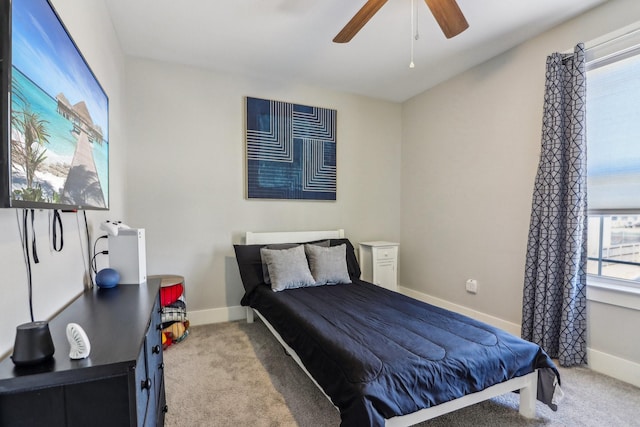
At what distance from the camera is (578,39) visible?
2.33 metres

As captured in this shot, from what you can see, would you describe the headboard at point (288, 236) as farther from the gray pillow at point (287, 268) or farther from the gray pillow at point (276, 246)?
the gray pillow at point (287, 268)

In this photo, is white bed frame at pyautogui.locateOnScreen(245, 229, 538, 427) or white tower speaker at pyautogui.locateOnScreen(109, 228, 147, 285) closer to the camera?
white bed frame at pyautogui.locateOnScreen(245, 229, 538, 427)

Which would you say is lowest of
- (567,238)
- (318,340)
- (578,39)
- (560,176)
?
(318,340)

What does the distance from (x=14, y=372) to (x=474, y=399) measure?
179 cm

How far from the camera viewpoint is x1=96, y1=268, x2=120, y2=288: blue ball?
1.59 m

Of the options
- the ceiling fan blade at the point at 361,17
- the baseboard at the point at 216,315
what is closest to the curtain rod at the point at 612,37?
the ceiling fan blade at the point at 361,17

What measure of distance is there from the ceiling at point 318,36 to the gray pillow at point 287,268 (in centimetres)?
187

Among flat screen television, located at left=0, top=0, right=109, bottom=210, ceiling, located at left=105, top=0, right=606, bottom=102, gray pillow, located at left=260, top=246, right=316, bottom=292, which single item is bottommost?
gray pillow, located at left=260, top=246, right=316, bottom=292

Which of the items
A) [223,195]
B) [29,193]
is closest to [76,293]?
[29,193]

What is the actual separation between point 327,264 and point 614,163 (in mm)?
2354

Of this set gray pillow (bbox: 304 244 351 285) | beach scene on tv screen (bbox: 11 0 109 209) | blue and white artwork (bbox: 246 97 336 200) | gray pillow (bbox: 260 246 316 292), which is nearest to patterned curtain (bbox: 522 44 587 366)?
gray pillow (bbox: 304 244 351 285)

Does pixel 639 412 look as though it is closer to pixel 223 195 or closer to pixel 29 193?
pixel 29 193

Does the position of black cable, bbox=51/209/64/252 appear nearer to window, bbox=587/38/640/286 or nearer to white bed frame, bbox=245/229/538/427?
white bed frame, bbox=245/229/538/427

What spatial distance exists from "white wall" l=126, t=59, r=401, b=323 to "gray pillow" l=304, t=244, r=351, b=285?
595 mm
